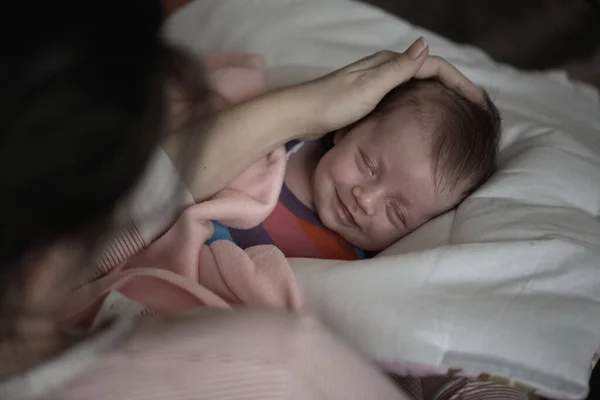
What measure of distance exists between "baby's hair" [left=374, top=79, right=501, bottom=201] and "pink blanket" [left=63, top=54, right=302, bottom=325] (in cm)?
21

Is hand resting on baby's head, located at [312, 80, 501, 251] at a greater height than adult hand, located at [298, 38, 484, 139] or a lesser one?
lesser

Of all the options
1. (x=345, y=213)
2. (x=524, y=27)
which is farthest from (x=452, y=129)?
(x=524, y=27)

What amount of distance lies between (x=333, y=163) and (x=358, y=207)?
0.07m

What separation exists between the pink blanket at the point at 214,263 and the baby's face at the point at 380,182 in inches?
3.5

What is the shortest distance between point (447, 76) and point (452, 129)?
89mm

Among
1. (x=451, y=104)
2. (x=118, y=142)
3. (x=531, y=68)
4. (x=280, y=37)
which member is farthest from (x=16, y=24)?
(x=531, y=68)

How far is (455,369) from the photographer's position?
68 centimetres

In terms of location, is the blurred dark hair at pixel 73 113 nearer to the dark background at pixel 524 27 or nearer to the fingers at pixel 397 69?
the fingers at pixel 397 69

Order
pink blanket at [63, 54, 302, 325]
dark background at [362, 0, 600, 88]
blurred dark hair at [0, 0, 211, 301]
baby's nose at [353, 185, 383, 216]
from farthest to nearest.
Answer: dark background at [362, 0, 600, 88] < baby's nose at [353, 185, 383, 216] < pink blanket at [63, 54, 302, 325] < blurred dark hair at [0, 0, 211, 301]

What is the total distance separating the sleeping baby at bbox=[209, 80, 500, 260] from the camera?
89cm

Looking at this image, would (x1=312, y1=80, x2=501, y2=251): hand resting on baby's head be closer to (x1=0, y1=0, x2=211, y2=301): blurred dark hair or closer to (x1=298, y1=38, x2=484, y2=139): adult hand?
(x1=298, y1=38, x2=484, y2=139): adult hand

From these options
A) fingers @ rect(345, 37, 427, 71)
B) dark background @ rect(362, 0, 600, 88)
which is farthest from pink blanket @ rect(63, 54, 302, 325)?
dark background @ rect(362, 0, 600, 88)

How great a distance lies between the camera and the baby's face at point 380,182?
0.89m

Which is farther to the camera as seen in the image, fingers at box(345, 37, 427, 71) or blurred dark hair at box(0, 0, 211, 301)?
fingers at box(345, 37, 427, 71)
